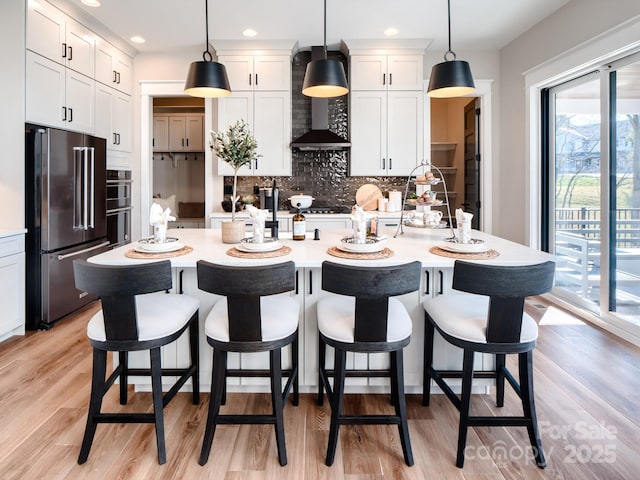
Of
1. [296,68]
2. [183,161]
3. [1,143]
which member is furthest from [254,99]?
[183,161]

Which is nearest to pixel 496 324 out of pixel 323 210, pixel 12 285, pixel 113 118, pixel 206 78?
pixel 206 78

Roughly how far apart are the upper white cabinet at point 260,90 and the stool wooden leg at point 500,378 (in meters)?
3.48

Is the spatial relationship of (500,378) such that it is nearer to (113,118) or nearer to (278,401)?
(278,401)

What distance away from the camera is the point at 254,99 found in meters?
4.81

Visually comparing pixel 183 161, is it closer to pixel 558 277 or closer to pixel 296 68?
pixel 296 68

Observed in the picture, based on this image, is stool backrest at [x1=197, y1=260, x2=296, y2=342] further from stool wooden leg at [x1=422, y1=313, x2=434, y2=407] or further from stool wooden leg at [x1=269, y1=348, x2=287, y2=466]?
stool wooden leg at [x1=422, y1=313, x2=434, y2=407]

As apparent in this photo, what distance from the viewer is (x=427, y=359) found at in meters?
2.21

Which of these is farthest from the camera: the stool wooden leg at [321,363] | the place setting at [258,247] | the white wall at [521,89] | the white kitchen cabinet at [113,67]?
the white kitchen cabinet at [113,67]

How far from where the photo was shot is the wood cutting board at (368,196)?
16.9 ft

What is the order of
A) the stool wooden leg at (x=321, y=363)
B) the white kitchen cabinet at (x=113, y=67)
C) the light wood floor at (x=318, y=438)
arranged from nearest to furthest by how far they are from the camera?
the light wood floor at (x=318, y=438) → the stool wooden leg at (x=321, y=363) → the white kitchen cabinet at (x=113, y=67)

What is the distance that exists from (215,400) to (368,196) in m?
3.80

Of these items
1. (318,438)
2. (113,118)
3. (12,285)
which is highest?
(113,118)

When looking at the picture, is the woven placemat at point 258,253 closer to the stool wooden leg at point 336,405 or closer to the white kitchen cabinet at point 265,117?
the stool wooden leg at point 336,405

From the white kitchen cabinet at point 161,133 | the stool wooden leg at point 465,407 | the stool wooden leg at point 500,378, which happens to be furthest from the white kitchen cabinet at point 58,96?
the stool wooden leg at point 500,378
